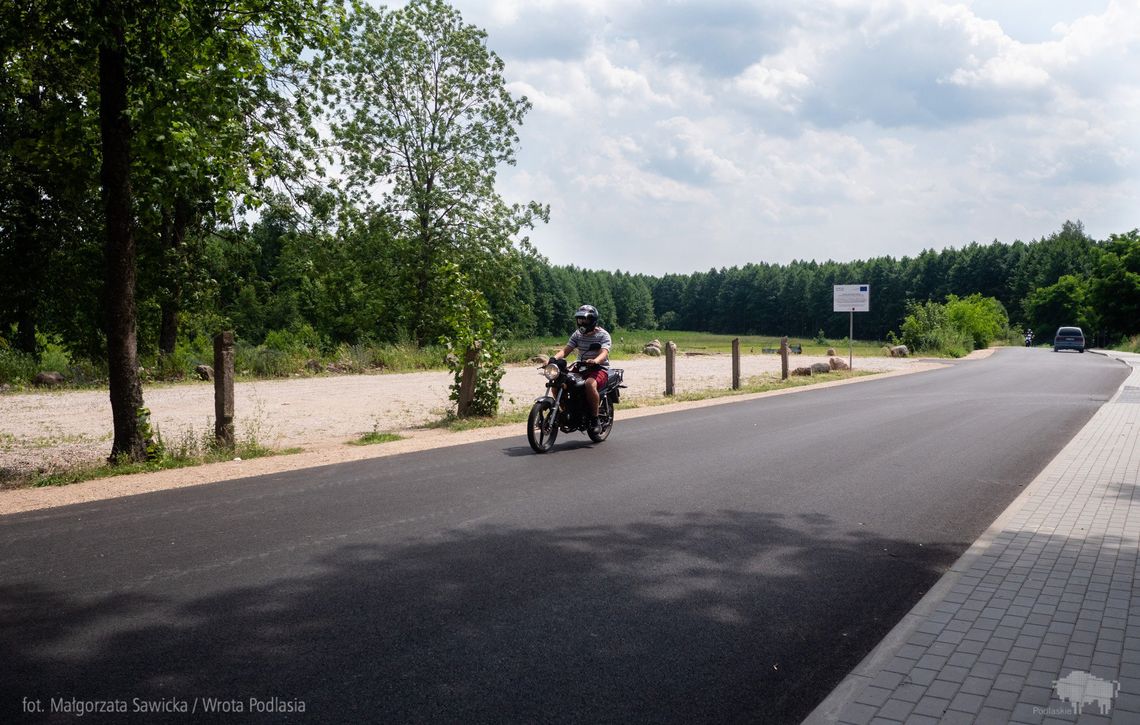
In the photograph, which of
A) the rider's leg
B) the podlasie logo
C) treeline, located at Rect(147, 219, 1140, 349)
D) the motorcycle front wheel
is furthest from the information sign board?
the podlasie logo

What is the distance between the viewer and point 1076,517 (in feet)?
21.2

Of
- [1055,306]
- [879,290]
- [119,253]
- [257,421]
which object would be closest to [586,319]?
[119,253]

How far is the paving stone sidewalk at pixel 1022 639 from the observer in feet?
10.4

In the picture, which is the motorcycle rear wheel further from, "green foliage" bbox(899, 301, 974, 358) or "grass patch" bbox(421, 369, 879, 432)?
"green foliage" bbox(899, 301, 974, 358)

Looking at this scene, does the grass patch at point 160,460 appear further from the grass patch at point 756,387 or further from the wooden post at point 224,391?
the grass patch at point 756,387

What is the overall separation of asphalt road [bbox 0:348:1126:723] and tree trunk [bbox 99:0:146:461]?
89.8 inches

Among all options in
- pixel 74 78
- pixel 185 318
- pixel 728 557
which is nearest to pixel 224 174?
pixel 74 78

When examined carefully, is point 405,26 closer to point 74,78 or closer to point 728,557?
point 74,78

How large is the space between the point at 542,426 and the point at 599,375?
1210 mm


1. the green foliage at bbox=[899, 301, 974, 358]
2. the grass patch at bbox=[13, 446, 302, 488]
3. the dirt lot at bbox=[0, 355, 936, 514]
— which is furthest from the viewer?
the green foliage at bbox=[899, 301, 974, 358]

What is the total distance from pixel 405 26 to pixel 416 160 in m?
6.43

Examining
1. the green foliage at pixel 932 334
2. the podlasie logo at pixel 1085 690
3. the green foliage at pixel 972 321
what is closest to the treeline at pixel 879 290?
the green foliage at pixel 972 321

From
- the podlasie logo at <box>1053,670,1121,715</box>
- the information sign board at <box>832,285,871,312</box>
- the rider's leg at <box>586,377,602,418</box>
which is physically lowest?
the podlasie logo at <box>1053,670,1121,715</box>

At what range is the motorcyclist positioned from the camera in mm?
10453
